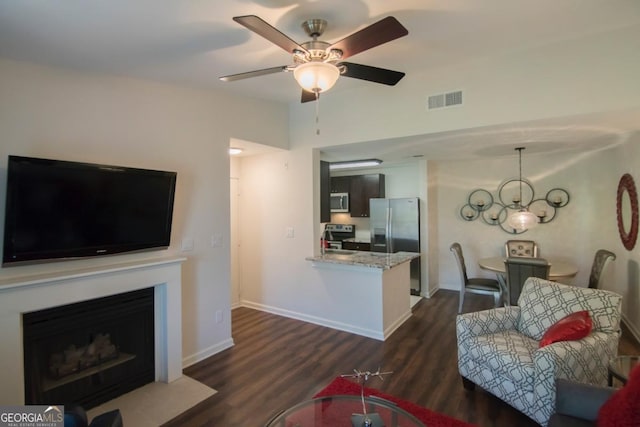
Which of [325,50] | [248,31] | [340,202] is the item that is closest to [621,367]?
[325,50]

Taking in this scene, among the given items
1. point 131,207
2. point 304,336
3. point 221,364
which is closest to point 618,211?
point 304,336

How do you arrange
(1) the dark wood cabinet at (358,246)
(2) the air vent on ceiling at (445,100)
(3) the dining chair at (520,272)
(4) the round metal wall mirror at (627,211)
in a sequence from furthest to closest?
(1) the dark wood cabinet at (358,246) < (4) the round metal wall mirror at (627,211) < (3) the dining chair at (520,272) < (2) the air vent on ceiling at (445,100)

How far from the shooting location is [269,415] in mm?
2379

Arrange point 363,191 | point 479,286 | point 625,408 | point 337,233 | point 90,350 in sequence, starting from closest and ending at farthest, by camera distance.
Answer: point 625,408 < point 90,350 < point 479,286 < point 363,191 < point 337,233

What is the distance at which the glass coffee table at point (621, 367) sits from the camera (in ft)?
6.24

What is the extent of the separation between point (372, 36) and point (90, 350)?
10.4 feet

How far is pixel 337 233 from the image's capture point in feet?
24.3

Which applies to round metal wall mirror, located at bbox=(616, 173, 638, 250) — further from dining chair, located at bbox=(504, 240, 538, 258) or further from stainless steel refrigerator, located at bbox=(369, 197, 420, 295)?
stainless steel refrigerator, located at bbox=(369, 197, 420, 295)

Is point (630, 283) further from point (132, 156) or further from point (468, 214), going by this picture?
point (132, 156)

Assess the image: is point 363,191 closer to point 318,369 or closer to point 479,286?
point 479,286

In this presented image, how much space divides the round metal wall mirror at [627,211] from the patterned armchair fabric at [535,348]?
2015 millimetres

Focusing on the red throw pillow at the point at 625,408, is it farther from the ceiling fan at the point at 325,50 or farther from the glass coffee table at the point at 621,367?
the ceiling fan at the point at 325,50

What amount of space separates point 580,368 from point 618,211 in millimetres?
3421

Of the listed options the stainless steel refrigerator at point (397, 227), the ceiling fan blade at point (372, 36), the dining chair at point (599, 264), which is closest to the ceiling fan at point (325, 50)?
the ceiling fan blade at point (372, 36)
